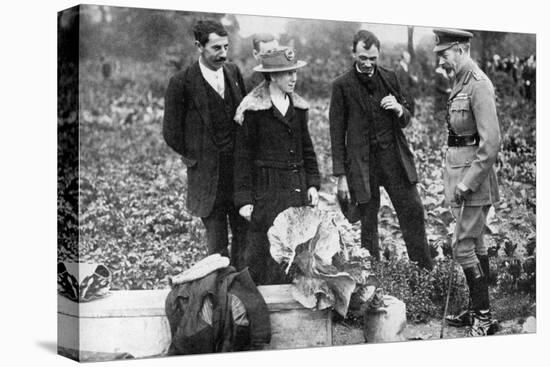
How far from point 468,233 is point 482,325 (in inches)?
36.1

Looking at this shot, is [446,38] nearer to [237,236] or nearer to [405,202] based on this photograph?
[405,202]

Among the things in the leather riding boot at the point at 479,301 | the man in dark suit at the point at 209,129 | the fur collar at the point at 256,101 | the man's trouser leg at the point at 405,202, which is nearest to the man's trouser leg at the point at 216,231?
the man in dark suit at the point at 209,129

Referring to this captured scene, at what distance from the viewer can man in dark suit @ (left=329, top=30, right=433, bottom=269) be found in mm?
11383

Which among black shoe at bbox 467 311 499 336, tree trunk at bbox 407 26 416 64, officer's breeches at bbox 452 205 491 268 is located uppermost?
tree trunk at bbox 407 26 416 64

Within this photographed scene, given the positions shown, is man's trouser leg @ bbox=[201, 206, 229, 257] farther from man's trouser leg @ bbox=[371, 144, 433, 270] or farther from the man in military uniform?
the man in military uniform

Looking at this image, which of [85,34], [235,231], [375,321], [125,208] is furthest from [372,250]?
[85,34]

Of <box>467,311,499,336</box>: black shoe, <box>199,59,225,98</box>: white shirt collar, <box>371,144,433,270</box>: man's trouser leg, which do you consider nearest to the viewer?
<box>199,59,225,98</box>: white shirt collar

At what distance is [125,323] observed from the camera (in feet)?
34.1

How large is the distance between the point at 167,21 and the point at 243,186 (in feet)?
5.11

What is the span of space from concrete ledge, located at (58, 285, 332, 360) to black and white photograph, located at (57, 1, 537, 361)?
18 mm

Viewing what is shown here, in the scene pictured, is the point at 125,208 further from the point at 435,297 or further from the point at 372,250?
the point at 435,297

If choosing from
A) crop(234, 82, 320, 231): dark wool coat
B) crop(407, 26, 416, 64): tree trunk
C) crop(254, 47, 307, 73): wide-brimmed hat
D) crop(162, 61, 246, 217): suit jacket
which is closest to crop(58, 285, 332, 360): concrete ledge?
crop(234, 82, 320, 231): dark wool coat

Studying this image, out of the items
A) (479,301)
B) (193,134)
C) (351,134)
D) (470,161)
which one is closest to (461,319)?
(479,301)

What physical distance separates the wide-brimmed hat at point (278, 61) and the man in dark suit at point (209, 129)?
0.87 ft
